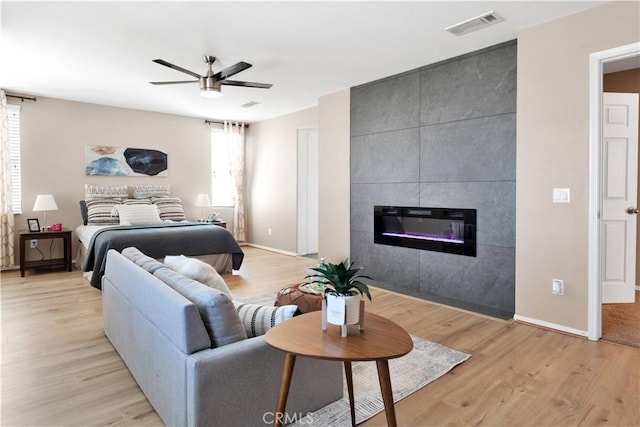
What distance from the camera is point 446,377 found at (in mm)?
2326

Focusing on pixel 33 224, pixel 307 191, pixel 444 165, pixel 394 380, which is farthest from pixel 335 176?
pixel 33 224

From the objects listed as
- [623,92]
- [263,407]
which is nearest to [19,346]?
[263,407]

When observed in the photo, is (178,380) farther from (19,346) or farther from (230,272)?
(230,272)

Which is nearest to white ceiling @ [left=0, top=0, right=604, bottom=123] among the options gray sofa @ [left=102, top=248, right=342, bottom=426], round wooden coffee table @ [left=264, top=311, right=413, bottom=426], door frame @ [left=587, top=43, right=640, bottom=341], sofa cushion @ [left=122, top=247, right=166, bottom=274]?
door frame @ [left=587, top=43, right=640, bottom=341]

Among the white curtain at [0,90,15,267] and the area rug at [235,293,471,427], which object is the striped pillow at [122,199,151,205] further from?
the area rug at [235,293,471,427]

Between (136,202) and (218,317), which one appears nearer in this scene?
(218,317)

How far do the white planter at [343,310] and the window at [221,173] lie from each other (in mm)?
6353

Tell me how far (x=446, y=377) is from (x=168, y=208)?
5.20 m

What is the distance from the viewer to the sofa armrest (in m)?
1.52

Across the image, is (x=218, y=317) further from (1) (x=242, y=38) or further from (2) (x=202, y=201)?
(2) (x=202, y=201)

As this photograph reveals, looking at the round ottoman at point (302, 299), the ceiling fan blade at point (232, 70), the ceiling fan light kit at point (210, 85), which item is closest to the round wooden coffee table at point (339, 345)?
the round ottoman at point (302, 299)

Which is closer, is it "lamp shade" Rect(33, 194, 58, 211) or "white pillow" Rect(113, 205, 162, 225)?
"lamp shade" Rect(33, 194, 58, 211)

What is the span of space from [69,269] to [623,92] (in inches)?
290

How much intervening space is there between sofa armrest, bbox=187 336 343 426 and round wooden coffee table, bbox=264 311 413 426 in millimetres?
256
